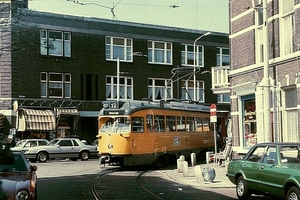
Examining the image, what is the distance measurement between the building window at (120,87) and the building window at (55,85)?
12.1 feet

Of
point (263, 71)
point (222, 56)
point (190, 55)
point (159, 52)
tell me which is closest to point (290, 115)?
point (263, 71)

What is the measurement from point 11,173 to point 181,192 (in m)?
6.18

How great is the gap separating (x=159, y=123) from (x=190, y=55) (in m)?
23.4

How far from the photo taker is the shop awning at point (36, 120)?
35688mm

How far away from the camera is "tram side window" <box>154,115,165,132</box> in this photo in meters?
23.8

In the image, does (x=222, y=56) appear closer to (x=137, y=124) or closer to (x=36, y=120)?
(x=36, y=120)

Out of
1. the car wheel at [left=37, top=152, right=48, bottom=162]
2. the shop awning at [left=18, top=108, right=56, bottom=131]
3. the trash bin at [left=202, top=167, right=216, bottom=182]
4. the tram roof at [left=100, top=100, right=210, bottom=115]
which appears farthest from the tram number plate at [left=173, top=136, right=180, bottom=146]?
the shop awning at [left=18, top=108, right=56, bottom=131]

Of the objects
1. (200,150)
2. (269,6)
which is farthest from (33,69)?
(269,6)

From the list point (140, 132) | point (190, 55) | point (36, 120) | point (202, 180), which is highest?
point (190, 55)

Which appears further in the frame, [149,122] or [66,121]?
[66,121]

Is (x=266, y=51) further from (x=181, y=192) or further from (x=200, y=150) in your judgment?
(x=200, y=150)

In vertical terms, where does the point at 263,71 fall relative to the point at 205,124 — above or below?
above

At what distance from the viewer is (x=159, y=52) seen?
147ft

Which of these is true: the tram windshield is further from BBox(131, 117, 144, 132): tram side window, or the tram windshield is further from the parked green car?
the parked green car
